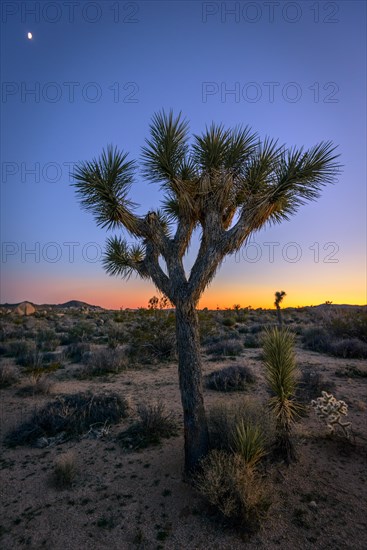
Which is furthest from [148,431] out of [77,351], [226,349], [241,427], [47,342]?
[47,342]

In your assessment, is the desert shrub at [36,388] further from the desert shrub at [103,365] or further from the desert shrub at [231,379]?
the desert shrub at [231,379]

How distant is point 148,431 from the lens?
5527 millimetres

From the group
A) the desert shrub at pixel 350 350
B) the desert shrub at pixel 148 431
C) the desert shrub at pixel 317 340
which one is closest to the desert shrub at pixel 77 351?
the desert shrub at pixel 148 431

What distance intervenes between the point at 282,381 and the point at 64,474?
3.41 m

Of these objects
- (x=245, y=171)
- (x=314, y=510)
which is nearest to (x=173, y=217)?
(x=245, y=171)

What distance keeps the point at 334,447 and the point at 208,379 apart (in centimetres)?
388

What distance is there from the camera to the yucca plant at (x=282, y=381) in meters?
4.46

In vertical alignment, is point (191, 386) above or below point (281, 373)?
below

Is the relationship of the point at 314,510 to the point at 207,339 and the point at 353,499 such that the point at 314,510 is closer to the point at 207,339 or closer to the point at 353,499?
the point at 353,499

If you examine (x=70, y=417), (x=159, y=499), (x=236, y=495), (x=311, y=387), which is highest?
(x=311, y=387)

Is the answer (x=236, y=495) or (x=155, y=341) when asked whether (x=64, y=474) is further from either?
(x=155, y=341)

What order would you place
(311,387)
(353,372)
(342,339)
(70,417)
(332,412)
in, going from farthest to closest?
1. (342,339)
2. (353,372)
3. (311,387)
4. (70,417)
5. (332,412)

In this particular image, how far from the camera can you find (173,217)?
6254 mm

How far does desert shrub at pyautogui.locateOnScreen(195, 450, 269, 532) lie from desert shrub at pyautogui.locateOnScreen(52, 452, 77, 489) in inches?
Result: 75.9
